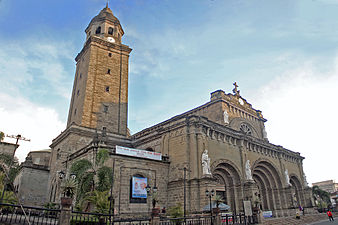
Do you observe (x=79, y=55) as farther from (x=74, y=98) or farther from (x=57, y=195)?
(x=57, y=195)

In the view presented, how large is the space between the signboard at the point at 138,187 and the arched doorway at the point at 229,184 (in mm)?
8425

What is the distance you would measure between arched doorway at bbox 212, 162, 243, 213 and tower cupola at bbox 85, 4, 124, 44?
1015 inches

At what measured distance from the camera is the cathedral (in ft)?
80.9

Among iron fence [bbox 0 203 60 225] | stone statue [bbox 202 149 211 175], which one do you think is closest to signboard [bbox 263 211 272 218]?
stone statue [bbox 202 149 211 175]

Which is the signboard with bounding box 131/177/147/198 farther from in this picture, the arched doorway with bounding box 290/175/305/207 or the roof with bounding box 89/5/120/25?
the arched doorway with bounding box 290/175/305/207

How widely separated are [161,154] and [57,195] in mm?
12876

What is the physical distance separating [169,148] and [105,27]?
2374cm

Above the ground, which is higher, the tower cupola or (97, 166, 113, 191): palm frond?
the tower cupola

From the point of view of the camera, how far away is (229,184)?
29.8 meters

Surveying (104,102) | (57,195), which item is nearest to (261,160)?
(104,102)

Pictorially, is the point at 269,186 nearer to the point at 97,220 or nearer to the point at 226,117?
the point at 226,117

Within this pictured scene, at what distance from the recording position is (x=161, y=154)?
27.9 meters

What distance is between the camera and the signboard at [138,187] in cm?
2402

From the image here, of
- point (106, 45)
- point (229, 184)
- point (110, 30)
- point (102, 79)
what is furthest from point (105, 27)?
point (229, 184)
